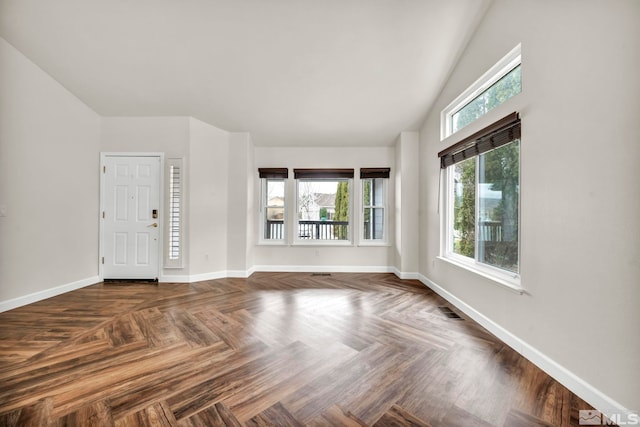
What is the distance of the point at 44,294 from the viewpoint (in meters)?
3.29

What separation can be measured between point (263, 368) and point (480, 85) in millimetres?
3447

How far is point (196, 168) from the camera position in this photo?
427 centimetres

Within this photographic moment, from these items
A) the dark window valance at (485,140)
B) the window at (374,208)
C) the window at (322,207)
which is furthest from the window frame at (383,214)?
the dark window valance at (485,140)

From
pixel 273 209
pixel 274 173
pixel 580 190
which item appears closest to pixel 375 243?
pixel 273 209

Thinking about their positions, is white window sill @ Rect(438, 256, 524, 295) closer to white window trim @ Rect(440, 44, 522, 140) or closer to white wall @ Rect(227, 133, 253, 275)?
white window trim @ Rect(440, 44, 522, 140)

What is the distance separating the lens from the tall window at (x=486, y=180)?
2.36 metres

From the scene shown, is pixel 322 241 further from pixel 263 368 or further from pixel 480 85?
pixel 480 85

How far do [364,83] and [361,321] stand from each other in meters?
2.98

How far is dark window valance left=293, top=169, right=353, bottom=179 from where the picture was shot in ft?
16.3

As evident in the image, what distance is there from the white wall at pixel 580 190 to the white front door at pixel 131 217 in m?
4.71

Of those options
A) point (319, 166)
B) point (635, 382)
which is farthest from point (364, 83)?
point (635, 382)

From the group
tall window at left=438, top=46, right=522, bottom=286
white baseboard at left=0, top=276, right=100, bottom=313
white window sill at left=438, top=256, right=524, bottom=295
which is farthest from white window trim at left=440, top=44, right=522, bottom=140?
white baseboard at left=0, top=276, right=100, bottom=313

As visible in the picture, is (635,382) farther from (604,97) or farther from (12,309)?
(12,309)

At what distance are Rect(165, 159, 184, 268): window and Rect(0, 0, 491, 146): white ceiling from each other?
906 millimetres
